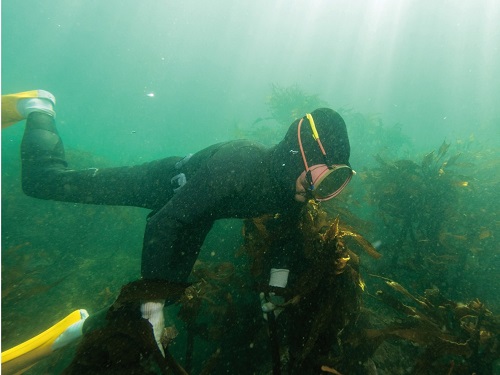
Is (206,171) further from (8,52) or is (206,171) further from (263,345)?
(8,52)

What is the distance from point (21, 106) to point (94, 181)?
2.74 metres

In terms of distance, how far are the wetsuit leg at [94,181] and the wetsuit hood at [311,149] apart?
1874mm

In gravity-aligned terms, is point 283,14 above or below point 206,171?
above

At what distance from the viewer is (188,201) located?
257 centimetres

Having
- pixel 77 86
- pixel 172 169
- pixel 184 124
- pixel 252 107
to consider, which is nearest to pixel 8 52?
pixel 77 86

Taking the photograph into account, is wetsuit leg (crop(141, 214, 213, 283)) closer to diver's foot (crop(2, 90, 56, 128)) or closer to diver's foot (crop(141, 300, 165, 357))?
diver's foot (crop(141, 300, 165, 357))

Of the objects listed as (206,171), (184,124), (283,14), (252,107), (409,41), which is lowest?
(184,124)

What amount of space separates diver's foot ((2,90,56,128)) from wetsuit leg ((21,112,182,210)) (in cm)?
94

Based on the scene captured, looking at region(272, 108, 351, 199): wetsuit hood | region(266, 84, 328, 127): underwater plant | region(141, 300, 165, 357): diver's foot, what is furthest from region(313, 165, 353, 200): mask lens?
region(266, 84, 328, 127): underwater plant

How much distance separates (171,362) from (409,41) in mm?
84463

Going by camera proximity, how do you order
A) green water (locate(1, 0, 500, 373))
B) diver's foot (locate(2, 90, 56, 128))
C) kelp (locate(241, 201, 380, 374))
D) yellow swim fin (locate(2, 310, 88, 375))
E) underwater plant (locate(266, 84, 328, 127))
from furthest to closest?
underwater plant (locate(266, 84, 328, 127)) < green water (locate(1, 0, 500, 373)) < diver's foot (locate(2, 90, 56, 128)) < yellow swim fin (locate(2, 310, 88, 375)) < kelp (locate(241, 201, 380, 374))

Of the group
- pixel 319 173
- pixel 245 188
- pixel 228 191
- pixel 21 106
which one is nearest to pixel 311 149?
pixel 319 173

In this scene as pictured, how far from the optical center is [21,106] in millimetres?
5023

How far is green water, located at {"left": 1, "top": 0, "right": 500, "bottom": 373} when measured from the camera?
5.76 meters
